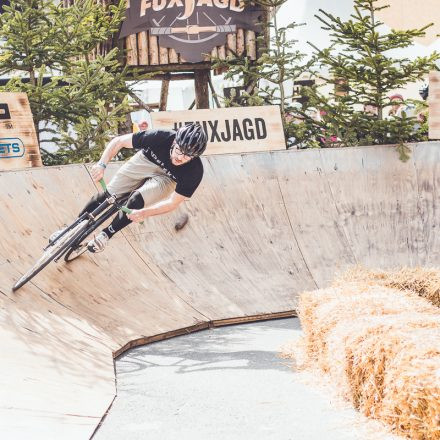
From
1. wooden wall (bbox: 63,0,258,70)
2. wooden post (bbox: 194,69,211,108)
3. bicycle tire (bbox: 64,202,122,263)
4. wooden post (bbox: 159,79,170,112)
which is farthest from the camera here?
wooden post (bbox: 159,79,170,112)

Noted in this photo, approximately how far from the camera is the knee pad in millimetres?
7539

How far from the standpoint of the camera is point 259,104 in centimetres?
1219

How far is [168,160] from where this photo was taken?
24.5ft

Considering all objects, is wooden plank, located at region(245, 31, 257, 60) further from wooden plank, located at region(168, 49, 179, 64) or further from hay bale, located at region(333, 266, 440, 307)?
hay bale, located at region(333, 266, 440, 307)

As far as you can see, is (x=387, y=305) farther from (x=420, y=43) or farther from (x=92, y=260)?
(x=420, y=43)

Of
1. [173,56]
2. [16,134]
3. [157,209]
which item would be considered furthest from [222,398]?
[173,56]

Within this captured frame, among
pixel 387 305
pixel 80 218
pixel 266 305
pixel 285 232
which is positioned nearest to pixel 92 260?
pixel 80 218

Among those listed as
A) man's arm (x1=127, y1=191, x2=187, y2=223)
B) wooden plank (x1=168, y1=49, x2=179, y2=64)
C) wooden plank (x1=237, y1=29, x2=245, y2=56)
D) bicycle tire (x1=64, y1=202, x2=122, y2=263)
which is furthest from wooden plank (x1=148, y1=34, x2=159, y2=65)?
man's arm (x1=127, y1=191, x2=187, y2=223)

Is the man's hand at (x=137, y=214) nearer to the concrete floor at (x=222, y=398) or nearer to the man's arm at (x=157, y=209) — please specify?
the man's arm at (x=157, y=209)

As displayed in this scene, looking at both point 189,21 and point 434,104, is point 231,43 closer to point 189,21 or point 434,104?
point 189,21

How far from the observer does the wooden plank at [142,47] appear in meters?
14.8

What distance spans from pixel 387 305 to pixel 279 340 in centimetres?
187

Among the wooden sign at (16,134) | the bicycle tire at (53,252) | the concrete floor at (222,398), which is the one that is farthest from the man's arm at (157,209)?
the wooden sign at (16,134)

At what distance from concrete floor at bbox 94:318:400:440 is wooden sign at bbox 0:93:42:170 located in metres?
3.19
